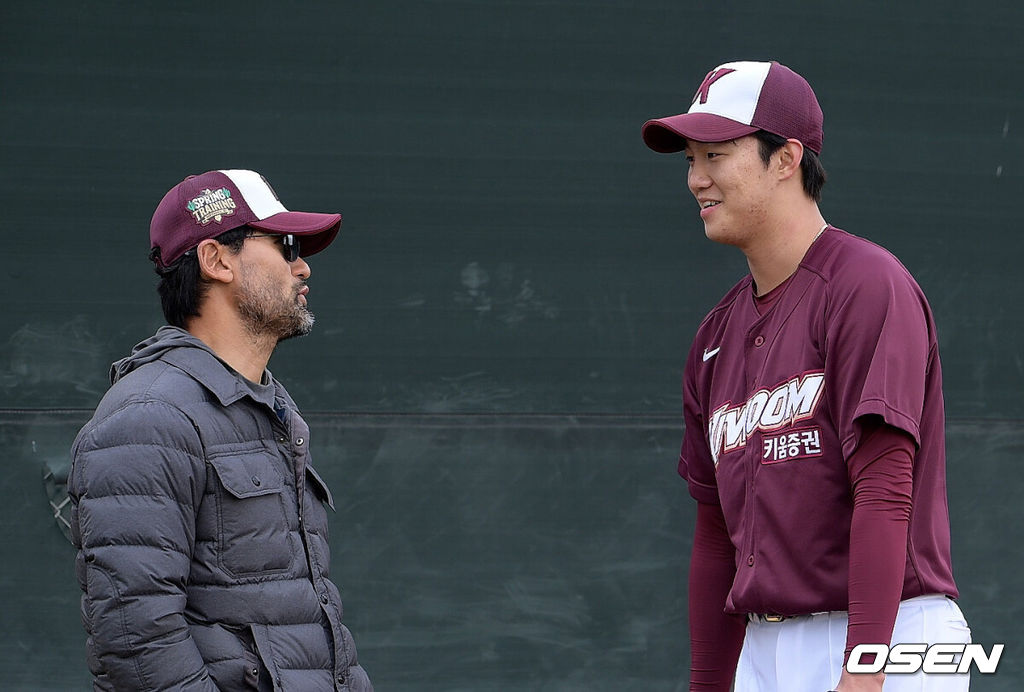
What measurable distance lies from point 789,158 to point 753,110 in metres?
0.12

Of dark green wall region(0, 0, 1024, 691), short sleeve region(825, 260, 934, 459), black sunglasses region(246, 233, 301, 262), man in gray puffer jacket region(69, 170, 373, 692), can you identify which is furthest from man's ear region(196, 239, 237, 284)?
dark green wall region(0, 0, 1024, 691)

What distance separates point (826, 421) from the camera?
240 centimetres

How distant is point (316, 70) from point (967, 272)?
2336 mm

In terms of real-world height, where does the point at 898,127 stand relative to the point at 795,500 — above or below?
above

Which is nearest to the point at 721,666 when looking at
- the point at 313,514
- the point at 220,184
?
the point at 313,514

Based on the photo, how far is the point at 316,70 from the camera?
432cm

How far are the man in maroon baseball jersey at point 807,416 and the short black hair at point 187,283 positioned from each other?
89 centimetres

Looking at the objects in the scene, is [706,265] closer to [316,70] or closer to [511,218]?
[511,218]

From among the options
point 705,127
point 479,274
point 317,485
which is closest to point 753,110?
point 705,127

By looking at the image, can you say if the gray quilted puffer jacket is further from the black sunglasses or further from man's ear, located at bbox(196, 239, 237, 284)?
the black sunglasses

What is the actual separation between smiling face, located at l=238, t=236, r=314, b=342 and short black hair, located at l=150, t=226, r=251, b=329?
3 centimetres

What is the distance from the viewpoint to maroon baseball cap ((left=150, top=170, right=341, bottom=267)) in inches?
106

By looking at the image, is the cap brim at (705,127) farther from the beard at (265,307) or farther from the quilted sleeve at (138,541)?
the quilted sleeve at (138,541)

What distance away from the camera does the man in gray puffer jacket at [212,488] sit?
230cm
